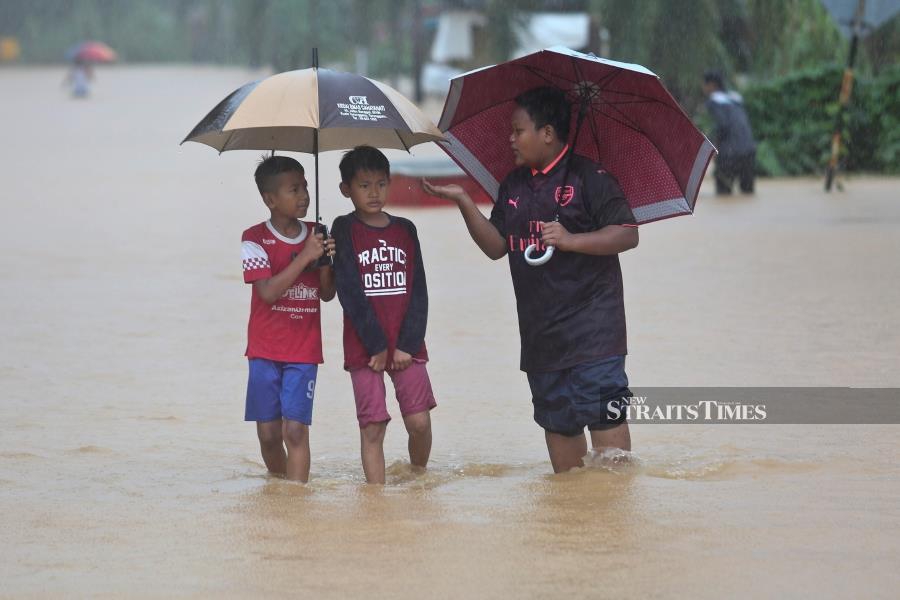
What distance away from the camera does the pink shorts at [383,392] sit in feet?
18.5

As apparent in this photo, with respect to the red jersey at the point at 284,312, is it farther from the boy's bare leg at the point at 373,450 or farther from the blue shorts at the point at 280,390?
the boy's bare leg at the point at 373,450

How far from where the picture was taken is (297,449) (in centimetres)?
571

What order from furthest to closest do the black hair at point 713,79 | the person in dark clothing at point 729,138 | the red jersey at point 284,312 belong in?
the black hair at point 713,79, the person in dark clothing at point 729,138, the red jersey at point 284,312

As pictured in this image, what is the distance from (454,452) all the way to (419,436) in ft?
3.28

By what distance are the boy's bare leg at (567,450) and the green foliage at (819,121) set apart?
17.4 metres

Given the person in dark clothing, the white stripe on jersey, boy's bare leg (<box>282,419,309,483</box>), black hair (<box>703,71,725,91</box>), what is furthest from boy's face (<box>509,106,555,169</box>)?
black hair (<box>703,71,725,91</box>)

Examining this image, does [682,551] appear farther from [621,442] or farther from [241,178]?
[241,178]

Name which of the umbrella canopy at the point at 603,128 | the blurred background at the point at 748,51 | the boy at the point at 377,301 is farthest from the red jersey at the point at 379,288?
the blurred background at the point at 748,51

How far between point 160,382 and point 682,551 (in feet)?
14.8

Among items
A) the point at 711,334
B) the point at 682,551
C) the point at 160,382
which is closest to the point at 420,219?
the point at 711,334

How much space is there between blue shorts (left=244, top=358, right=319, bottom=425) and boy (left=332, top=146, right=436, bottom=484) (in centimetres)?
19

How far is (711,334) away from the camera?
32.3ft

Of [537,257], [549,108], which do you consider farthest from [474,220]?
[549,108]

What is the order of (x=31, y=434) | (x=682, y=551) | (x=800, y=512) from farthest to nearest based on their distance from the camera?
1. (x=31, y=434)
2. (x=800, y=512)
3. (x=682, y=551)
